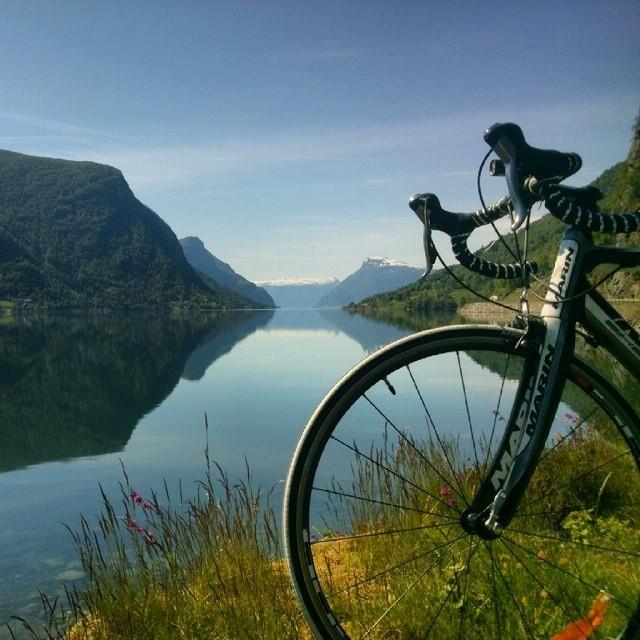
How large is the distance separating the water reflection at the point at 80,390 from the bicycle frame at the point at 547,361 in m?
25.0

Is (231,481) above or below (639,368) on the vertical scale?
below

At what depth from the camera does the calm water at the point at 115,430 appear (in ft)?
43.9

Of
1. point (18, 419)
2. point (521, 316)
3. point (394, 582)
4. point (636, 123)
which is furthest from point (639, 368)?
point (636, 123)

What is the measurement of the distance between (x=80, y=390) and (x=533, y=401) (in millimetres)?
47862

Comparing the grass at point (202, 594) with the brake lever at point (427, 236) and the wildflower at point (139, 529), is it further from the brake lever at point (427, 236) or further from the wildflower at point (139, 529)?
the brake lever at point (427, 236)

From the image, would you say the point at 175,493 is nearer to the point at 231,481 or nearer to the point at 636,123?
the point at 231,481

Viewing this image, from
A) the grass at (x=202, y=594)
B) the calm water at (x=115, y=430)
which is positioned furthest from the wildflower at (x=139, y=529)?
the calm water at (x=115, y=430)

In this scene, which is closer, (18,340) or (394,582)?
(394,582)

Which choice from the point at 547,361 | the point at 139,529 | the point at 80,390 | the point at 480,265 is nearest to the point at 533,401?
the point at 547,361

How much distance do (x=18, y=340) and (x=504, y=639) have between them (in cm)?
10086

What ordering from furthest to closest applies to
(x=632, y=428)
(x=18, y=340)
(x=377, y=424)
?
1. (x=18, y=340)
2. (x=377, y=424)
3. (x=632, y=428)

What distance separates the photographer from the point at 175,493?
1445 cm

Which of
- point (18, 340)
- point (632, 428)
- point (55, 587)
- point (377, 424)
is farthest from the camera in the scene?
point (18, 340)

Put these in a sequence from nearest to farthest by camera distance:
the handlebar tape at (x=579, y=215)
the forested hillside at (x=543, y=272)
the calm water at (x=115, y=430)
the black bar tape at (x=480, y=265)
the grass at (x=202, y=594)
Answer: the handlebar tape at (x=579, y=215)
the black bar tape at (x=480, y=265)
the grass at (x=202, y=594)
the calm water at (x=115, y=430)
the forested hillside at (x=543, y=272)
